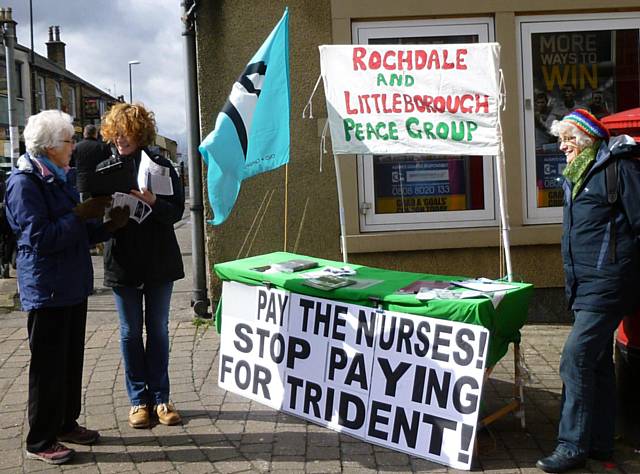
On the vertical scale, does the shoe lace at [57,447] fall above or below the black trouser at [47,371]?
below

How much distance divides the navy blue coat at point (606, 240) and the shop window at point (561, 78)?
128 inches

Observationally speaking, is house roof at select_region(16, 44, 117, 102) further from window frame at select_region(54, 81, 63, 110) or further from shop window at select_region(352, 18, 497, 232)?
shop window at select_region(352, 18, 497, 232)

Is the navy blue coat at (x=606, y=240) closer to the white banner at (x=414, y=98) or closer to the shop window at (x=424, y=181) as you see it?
the white banner at (x=414, y=98)

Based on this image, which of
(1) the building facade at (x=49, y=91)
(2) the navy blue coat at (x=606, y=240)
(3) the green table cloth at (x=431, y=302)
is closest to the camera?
(2) the navy blue coat at (x=606, y=240)

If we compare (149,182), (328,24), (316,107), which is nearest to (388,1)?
(328,24)

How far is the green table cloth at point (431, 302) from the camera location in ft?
12.4

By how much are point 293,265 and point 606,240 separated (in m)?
2.13

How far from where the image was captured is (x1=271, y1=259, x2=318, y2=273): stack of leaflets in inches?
191

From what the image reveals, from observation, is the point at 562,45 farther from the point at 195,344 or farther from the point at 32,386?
the point at 32,386

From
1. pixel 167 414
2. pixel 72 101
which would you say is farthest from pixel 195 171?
pixel 72 101

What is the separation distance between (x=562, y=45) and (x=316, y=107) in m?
2.41

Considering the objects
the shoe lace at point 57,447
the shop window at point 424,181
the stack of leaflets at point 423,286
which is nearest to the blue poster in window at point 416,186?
the shop window at point 424,181

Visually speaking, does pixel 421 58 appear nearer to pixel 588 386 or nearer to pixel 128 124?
pixel 128 124

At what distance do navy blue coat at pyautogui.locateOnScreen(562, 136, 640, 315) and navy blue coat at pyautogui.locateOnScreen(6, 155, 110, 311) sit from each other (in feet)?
8.81
